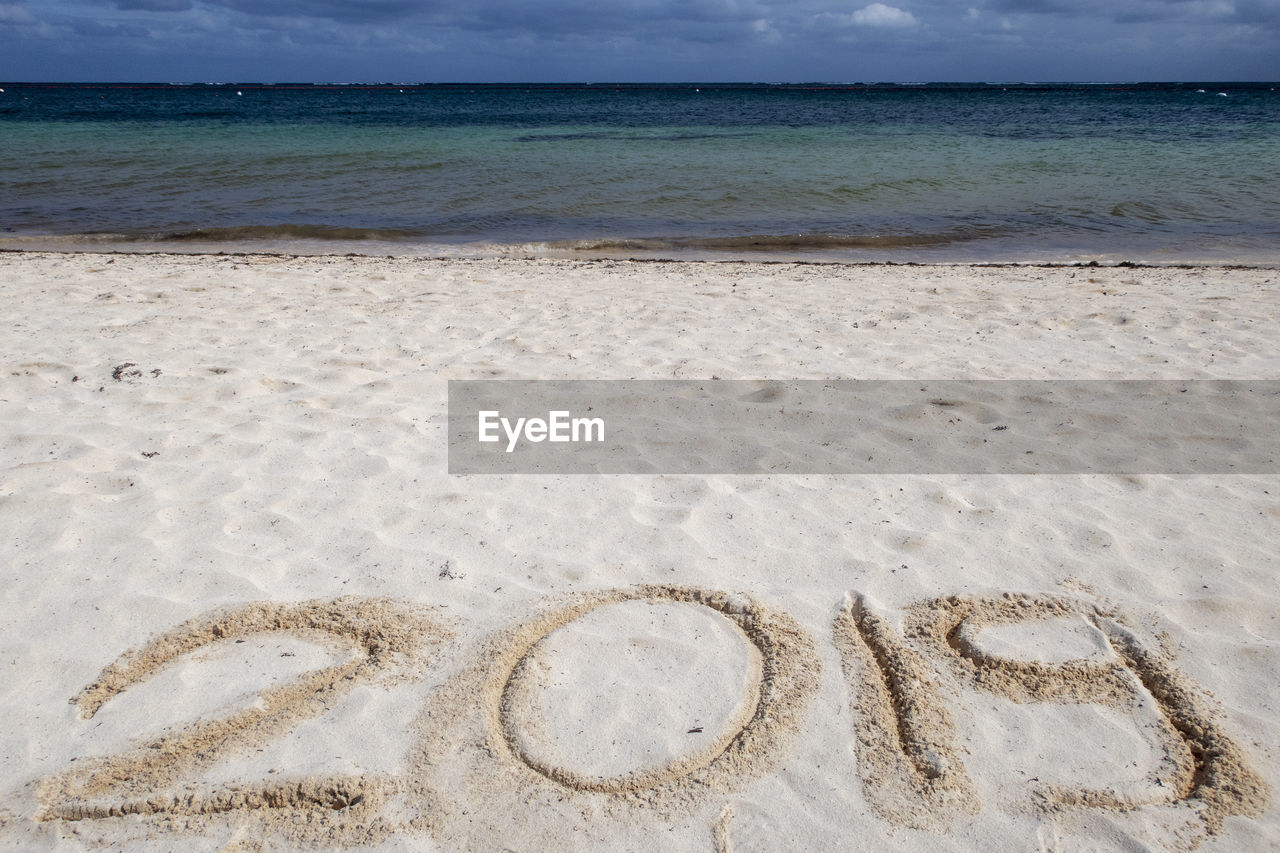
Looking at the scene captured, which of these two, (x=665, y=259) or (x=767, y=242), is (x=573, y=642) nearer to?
(x=665, y=259)

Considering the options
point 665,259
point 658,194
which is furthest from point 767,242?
point 658,194

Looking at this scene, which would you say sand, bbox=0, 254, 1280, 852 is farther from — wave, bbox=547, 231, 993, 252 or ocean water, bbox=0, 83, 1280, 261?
ocean water, bbox=0, 83, 1280, 261

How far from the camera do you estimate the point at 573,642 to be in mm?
2467

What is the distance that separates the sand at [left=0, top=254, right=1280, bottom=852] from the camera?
190 centimetres

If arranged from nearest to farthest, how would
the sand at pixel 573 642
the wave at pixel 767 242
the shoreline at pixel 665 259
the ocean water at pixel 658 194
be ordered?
1. the sand at pixel 573 642
2. the shoreline at pixel 665 259
3. the wave at pixel 767 242
4. the ocean water at pixel 658 194

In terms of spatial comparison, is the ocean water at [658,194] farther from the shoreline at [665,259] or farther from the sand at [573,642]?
the sand at [573,642]

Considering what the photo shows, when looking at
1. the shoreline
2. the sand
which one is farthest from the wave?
the sand

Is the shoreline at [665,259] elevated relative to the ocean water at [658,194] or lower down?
lower down

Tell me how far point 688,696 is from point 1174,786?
123 cm

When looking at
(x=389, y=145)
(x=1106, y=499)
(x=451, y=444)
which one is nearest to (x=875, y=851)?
(x=1106, y=499)

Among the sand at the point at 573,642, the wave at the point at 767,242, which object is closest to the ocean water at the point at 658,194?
the wave at the point at 767,242

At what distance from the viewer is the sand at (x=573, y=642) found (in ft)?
6.23

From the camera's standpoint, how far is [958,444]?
3.76 m

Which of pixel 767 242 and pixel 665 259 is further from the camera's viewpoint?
pixel 767 242
